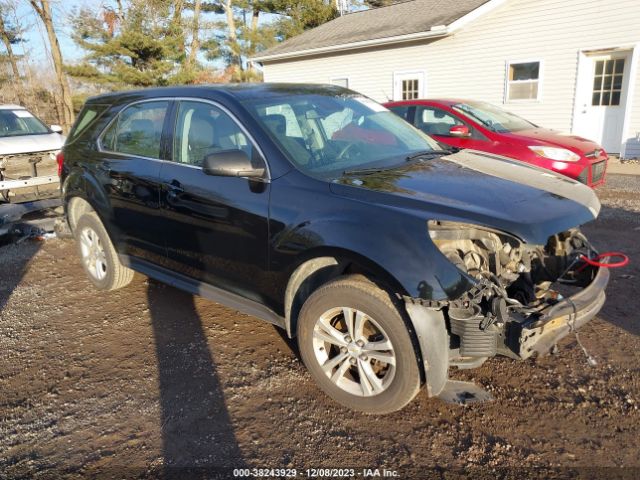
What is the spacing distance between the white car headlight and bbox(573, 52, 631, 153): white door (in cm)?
595

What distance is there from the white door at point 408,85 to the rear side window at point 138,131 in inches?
469

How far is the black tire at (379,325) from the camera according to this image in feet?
8.77

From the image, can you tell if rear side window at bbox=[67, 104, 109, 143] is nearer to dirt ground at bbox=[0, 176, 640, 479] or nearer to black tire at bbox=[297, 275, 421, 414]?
dirt ground at bbox=[0, 176, 640, 479]

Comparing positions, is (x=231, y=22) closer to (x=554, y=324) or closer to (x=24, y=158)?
(x=24, y=158)

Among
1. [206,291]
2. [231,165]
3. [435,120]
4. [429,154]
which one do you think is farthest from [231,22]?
[231,165]

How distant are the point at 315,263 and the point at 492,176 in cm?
128

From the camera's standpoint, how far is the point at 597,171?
712 centimetres

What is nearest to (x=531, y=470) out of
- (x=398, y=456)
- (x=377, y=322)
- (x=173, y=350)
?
(x=398, y=456)

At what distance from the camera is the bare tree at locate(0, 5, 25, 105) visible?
1010 inches

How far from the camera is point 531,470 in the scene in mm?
2494

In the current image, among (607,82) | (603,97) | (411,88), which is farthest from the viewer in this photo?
(411,88)

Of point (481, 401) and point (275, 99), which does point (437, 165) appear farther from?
point (481, 401)

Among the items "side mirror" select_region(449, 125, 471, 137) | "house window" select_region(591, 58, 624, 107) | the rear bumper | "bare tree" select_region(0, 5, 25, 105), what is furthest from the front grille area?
"bare tree" select_region(0, 5, 25, 105)

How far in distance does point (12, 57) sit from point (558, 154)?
2927 cm
